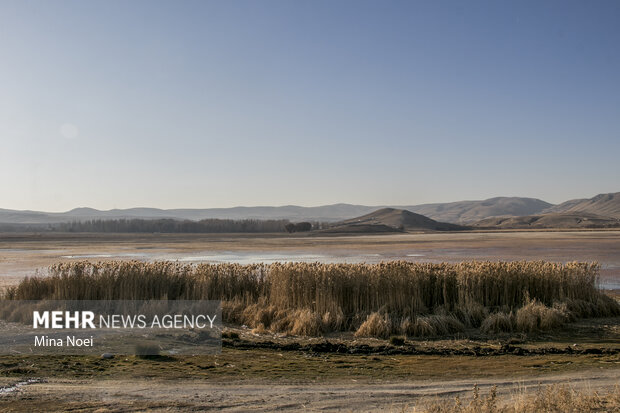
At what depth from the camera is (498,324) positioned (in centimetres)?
1600

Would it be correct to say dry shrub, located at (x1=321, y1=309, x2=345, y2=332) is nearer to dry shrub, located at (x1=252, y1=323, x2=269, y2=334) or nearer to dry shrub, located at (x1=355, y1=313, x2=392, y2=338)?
dry shrub, located at (x1=355, y1=313, x2=392, y2=338)

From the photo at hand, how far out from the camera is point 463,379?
10.5 metres

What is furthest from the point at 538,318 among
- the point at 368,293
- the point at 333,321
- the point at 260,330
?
the point at 260,330

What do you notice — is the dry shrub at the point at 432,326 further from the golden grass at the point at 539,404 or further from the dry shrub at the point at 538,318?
A: the golden grass at the point at 539,404

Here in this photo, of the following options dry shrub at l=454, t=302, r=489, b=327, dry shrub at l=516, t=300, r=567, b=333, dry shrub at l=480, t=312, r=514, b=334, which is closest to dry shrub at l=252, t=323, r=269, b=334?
dry shrub at l=454, t=302, r=489, b=327

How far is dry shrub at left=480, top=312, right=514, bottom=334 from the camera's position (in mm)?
15922

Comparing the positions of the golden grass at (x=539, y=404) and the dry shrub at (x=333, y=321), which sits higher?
the golden grass at (x=539, y=404)

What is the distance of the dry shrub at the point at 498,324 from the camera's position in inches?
627

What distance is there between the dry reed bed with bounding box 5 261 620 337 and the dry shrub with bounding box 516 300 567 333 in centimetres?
3

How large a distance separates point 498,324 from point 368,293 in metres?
4.14

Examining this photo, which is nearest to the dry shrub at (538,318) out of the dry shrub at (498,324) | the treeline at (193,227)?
the dry shrub at (498,324)

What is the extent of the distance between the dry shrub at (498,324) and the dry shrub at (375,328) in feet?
9.35

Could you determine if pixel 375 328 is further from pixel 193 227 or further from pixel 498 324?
pixel 193 227

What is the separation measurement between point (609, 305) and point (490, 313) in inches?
193
